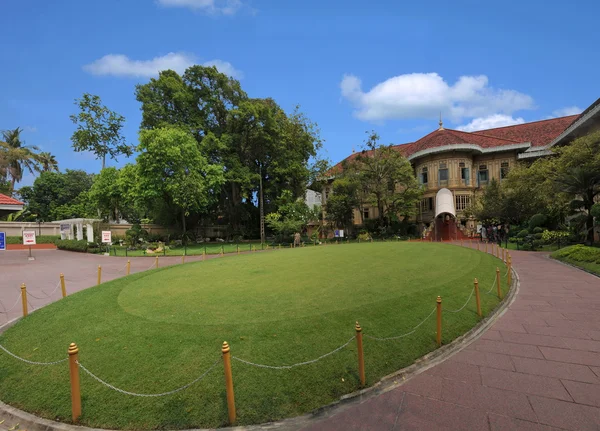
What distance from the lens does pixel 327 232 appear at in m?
39.6

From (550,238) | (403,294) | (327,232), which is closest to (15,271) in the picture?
(403,294)

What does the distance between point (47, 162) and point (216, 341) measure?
6188cm

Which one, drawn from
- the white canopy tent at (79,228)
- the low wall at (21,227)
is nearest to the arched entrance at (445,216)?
the white canopy tent at (79,228)

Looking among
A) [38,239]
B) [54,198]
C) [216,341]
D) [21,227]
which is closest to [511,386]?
[216,341]

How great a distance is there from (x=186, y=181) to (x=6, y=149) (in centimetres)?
3413

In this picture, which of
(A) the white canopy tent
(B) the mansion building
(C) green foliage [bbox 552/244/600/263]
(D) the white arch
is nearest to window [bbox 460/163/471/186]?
(B) the mansion building

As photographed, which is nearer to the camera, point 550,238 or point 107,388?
point 107,388

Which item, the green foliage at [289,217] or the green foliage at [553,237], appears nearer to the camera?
the green foliage at [553,237]

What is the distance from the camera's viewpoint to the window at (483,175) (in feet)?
120

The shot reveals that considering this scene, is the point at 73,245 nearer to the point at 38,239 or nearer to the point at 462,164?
the point at 38,239

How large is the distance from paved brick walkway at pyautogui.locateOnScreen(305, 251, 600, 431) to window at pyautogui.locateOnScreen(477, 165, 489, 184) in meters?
33.5

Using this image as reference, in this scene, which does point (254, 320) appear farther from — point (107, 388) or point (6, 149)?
point (6, 149)

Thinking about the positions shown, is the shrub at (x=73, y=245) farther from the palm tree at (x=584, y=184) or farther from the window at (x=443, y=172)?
the window at (x=443, y=172)

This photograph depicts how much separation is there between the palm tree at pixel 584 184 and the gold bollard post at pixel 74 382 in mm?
23596
